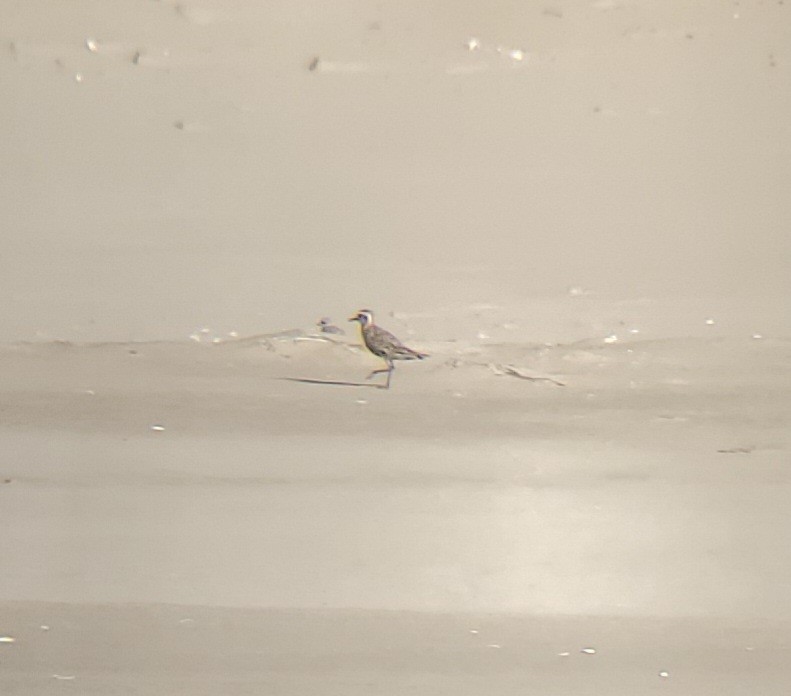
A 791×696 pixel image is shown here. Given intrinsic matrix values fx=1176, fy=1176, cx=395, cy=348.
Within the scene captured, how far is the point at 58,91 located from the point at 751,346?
1267 millimetres

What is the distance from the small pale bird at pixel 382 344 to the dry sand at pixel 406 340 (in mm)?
24

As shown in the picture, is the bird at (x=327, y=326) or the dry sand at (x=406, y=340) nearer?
the dry sand at (x=406, y=340)

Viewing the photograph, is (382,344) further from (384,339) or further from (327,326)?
(327,326)

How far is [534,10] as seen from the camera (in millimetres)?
2057

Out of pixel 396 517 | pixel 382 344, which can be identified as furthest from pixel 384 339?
pixel 396 517

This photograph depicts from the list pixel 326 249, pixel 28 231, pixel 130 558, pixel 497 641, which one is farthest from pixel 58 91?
pixel 497 641

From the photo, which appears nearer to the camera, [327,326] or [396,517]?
[396,517]

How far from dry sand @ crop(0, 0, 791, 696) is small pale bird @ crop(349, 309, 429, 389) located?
2cm

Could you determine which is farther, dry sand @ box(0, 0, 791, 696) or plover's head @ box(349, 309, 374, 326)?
plover's head @ box(349, 309, 374, 326)

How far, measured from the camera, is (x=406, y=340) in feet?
6.39

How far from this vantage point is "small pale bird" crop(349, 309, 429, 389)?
1.92 m

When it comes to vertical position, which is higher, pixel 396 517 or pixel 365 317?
pixel 365 317

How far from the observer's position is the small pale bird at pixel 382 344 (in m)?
1.92

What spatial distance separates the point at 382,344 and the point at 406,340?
0.17 ft
